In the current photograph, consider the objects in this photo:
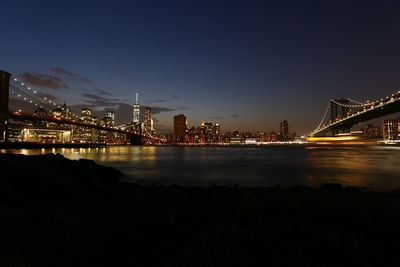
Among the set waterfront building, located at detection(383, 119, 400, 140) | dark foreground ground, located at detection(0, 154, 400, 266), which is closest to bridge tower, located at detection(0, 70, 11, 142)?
dark foreground ground, located at detection(0, 154, 400, 266)

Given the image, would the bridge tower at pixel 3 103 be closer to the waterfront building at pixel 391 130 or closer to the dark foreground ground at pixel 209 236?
the dark foreground ground at pixel 209 236

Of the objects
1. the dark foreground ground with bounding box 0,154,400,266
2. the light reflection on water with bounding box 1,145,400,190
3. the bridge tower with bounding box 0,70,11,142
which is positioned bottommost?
the light reflection on water with bounding box 1,145,400,190

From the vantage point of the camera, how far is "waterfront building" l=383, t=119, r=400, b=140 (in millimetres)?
142288

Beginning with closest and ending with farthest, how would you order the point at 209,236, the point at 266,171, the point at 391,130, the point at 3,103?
the point at 209,236, the point at 266,171, the point at 3,103, the point at 391,130

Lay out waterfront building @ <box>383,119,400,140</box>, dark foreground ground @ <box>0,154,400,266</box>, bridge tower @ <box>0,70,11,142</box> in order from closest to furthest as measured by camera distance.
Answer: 1. dark foreground ground @ <box>0,154,400,266</box>
2. bridge tower @ <box>0,70,11,142</box>
3. waterfront building @ <box>383,119,400,140</box>

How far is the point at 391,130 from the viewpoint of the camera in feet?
477

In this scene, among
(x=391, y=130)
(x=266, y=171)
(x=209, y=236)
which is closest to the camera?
(x=209, y=236)

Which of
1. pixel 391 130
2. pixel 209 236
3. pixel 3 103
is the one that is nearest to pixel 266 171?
pixel 209 236

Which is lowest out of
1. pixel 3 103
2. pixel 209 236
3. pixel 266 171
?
pixel 266 171

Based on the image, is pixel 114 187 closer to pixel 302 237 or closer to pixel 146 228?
pixel 146 228

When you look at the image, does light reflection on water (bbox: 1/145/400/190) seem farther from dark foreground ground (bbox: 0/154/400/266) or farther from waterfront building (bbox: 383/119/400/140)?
waterfront building (bbox: 383/119/400/140)

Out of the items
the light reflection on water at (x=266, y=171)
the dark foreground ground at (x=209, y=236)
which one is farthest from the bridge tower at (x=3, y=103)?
the dark foreground ground at (x=209, y=236)

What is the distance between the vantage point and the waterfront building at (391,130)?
5602 inches

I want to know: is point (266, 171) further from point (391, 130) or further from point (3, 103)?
point (391, 130)
